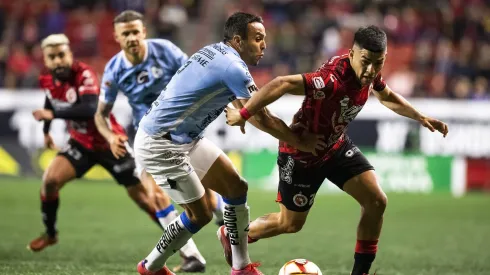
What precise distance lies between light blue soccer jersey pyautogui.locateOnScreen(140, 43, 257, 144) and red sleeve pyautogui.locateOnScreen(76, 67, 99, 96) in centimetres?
259

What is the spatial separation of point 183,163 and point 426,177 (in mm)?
12140

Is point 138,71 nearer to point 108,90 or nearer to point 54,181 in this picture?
point 108,90

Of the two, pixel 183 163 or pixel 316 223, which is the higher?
pixel 183 163

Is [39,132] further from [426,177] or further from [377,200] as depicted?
[377,200]

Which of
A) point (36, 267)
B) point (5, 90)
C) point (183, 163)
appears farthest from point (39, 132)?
point (183, 163)

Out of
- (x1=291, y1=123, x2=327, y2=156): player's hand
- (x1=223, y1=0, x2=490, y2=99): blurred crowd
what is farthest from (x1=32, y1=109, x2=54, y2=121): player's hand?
(x1=223, y1=0, x2=490, y2=99): blurred crowd

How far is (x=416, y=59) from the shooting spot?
20.1 metres

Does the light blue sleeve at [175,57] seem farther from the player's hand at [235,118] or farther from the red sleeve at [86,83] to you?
the player's hand at [235,118]

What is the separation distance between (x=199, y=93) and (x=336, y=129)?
1247 mm

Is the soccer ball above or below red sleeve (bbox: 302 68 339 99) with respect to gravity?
below

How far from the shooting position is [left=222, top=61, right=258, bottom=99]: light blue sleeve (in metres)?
6.15

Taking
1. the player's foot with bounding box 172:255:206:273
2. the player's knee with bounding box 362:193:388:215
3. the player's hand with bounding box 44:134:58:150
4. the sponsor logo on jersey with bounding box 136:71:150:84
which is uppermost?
the sponsor logo on jersey with bounding box 136:71:150:84

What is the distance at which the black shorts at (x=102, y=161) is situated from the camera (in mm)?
8898

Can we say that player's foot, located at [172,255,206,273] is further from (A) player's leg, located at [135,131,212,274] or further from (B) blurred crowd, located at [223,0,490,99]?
(B) blurred crowd, located at [223,0,490,99]
